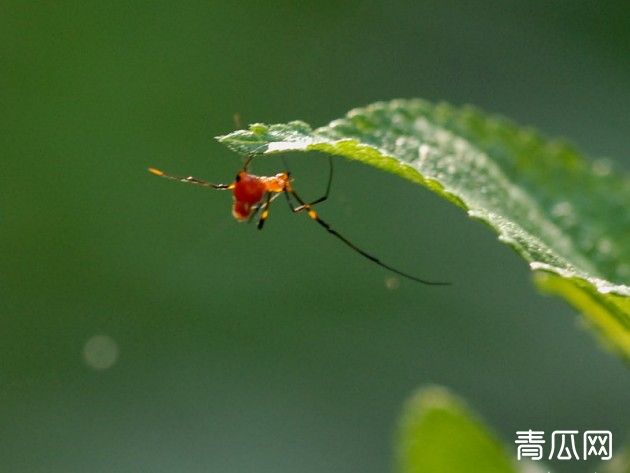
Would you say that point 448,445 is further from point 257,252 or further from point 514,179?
point 257,252

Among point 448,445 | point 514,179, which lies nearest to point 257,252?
point 514,179

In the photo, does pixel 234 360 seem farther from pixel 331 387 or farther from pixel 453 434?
pixel 453 434

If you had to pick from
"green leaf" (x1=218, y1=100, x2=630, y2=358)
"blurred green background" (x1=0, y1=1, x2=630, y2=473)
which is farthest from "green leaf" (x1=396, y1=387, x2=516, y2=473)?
"blurred green background" (x1=0, y1=1, x2=630, y2=473)

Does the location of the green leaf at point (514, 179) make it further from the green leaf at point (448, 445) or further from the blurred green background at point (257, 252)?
the blurred green background at point (257, 252)

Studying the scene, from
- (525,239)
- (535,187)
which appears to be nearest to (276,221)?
(535,187)

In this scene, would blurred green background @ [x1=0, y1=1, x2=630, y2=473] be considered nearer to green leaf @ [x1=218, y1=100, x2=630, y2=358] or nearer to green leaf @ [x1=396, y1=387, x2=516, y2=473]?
green leaf @ [x1=218, y1=100, x2=630, y2=358]

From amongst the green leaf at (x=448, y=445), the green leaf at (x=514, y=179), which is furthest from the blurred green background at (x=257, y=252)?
the green leaf at (x=448, y=445)
